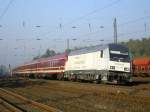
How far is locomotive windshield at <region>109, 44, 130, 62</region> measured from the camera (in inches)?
1162

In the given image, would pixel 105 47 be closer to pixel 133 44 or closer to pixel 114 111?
pixel 114 111

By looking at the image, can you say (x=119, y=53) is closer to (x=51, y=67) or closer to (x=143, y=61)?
(x=51, y=67)

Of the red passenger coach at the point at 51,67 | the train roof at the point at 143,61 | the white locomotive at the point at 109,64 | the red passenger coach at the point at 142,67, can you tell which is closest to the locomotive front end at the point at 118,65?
the white locomotive at the point at 109,64

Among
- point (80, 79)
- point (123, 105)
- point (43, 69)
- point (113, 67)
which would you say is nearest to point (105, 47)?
point (113, 67)

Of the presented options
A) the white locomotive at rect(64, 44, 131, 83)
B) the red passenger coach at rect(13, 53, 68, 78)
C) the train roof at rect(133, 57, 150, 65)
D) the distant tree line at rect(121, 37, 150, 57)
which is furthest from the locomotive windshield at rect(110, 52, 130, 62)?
the distant tree line at rect(121, 37, 150, 57)

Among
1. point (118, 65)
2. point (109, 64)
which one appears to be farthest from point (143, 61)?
point (109, 64)

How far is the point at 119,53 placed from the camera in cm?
2992

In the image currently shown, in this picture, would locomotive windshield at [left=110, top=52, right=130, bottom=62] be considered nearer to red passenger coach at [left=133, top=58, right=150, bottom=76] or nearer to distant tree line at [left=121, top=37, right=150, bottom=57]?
red passenger coach at [left=133, top=58, right=150, bottom=76]

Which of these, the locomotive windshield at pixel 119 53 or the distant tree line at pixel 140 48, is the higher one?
the distant tree line at pixel 140 48

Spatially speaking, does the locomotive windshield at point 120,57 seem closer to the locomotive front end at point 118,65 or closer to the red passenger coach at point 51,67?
the locomotive front end at point 118,65

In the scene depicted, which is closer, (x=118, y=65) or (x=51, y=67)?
(x=118, y=65)

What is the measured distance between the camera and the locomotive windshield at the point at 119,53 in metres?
29.5

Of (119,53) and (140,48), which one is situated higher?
(140,48)

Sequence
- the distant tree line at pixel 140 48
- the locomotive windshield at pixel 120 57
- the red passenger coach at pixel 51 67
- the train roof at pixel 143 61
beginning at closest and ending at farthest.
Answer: the locomotive windshield at pixel 120 57, the red passenger coach at pixel 51 67, the train roof at pixel 143 61, the distant tree line at pixel 140 48
